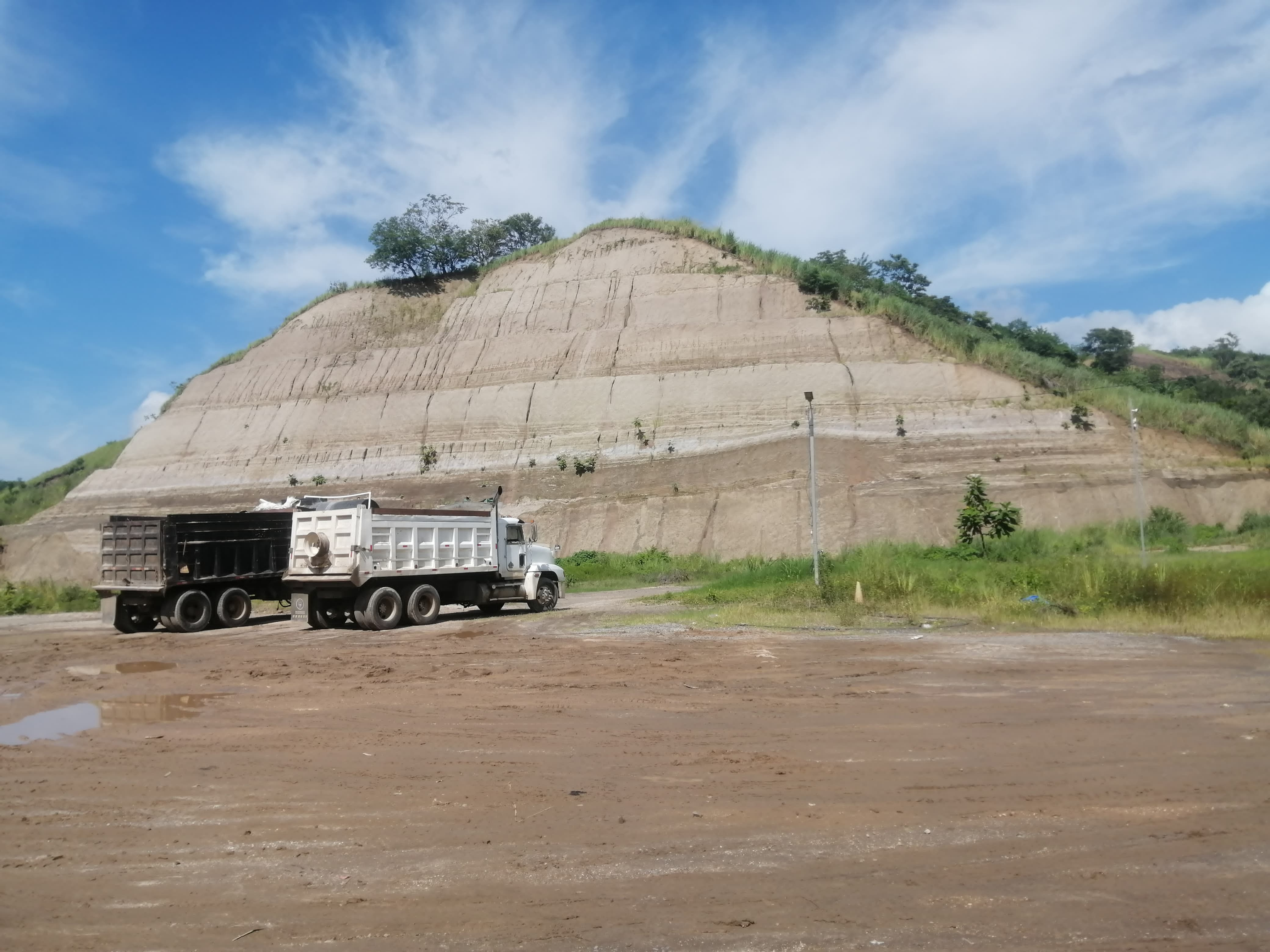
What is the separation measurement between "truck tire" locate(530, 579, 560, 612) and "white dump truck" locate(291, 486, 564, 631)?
0.16 meters

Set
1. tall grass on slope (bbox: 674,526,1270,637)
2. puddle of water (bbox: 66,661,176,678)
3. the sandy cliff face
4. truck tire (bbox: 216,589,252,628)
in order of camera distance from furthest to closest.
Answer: the sandy cliff face < truck tire (bbox: 216,589,252,628) < tall grass on slope (bbox: 674,526,1270,637) < puddle of water (bbox: 66,661,176,678)

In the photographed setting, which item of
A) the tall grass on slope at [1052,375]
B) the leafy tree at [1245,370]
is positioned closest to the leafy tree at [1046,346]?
the tall grass on slope at [1052,375]

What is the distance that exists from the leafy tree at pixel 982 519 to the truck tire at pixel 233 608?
22.8 metres

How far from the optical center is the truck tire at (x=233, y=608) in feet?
80.0

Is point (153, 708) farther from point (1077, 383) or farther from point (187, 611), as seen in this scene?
point (1077, 383)

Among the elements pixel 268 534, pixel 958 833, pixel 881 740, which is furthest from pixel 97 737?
pixel 268 534

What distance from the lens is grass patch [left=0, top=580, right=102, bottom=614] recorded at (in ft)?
106

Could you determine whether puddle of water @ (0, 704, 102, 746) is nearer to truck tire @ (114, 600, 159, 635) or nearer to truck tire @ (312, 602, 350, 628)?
truck tire @ (312, 602, 350, 628)

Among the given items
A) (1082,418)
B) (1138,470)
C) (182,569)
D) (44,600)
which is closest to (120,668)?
(182,569)

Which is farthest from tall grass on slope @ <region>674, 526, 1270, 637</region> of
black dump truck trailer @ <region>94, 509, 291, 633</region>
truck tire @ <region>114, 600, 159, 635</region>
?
truck tire @ <region>114, 600, 159, 635</region>

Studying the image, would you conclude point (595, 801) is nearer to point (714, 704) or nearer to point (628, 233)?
point (714, 704)

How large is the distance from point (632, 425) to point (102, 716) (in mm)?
37784

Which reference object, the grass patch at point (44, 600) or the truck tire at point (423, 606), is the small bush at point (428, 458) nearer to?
the grass patch at point (44, 600)

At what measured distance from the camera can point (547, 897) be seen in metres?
5.41
